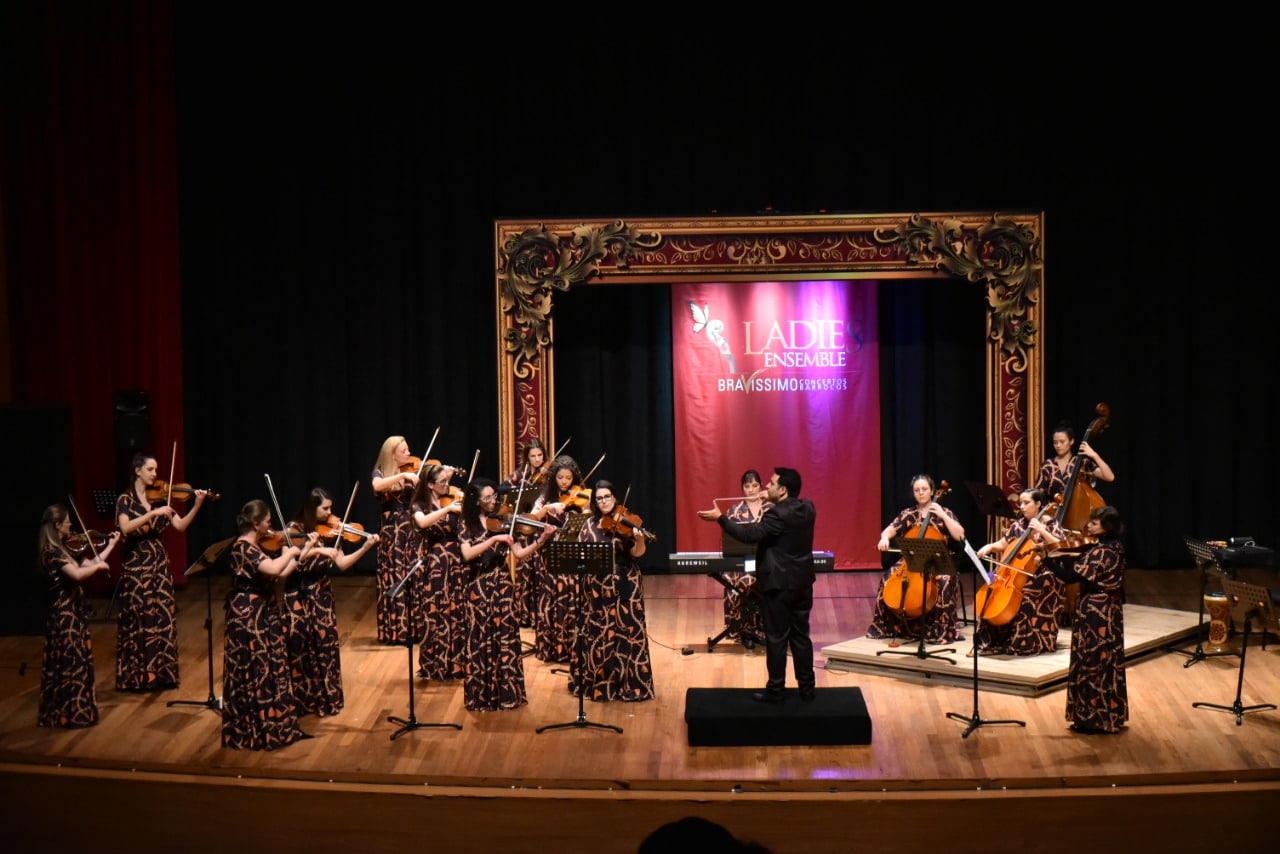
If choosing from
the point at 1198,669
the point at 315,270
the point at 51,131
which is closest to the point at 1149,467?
the point at 1198,669

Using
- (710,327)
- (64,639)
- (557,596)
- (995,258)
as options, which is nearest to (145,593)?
(64,639)

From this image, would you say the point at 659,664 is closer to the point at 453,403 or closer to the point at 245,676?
the point at 245,676

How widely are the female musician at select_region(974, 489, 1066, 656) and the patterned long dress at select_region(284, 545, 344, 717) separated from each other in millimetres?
4106

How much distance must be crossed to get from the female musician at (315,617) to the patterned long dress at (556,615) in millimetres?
1580

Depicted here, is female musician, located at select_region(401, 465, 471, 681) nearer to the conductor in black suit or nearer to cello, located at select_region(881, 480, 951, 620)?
the conductor in black suit

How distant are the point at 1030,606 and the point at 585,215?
5.16 metres

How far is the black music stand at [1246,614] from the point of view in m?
8.34

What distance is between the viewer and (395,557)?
10.1 metres

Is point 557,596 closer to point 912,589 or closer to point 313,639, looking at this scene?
point 313,639

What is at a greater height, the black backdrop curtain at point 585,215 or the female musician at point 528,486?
the black backdrop curtain at point 585,215

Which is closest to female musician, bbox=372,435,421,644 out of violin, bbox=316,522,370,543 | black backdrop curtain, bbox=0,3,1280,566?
violin, bbox=316,522,370,543

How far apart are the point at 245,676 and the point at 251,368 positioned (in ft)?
17.8

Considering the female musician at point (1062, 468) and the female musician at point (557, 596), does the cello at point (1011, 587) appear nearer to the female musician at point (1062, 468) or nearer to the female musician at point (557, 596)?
the female musician at point (1062, 468)

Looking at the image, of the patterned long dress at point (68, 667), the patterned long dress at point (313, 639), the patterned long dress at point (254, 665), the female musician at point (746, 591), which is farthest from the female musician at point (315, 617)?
the female musician at point (746, 591)
